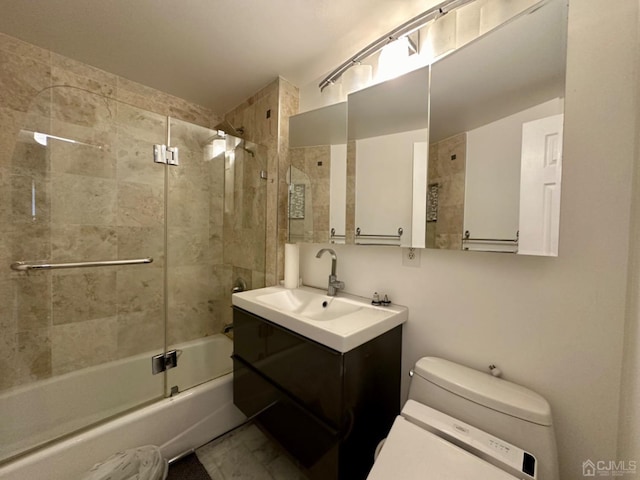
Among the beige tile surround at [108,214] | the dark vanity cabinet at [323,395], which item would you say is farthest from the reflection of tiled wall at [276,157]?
the dark vanity cabinet at [323,395]

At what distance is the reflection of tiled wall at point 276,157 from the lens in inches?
64.7

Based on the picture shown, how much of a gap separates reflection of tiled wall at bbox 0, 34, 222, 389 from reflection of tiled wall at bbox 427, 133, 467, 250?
1.65 m

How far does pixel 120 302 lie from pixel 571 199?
2455 millimetres

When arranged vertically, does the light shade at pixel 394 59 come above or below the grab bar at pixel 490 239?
above

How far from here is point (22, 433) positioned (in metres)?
Result: 1.19

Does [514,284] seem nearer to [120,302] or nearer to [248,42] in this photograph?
[248,42]

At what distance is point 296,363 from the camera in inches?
40.2

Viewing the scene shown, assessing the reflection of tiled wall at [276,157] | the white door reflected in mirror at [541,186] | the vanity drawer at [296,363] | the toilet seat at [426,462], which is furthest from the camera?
the reflection of tiled wall at [276,157]

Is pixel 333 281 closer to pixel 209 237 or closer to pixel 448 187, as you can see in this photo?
pixel 448 187

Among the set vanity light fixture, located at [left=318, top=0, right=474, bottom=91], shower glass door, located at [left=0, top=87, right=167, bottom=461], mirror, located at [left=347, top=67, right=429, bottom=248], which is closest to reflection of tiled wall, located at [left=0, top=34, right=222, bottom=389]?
shower glass door, located at [left=0, top=87, right=167, bottom=461]

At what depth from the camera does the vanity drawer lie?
2.88 feet

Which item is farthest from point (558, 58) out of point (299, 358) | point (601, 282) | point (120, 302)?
point (120, 302)

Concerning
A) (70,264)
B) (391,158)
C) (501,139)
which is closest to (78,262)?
(70,264)

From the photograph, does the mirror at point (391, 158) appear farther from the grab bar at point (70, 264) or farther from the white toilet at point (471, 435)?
the grab bar at point (70, 264)
